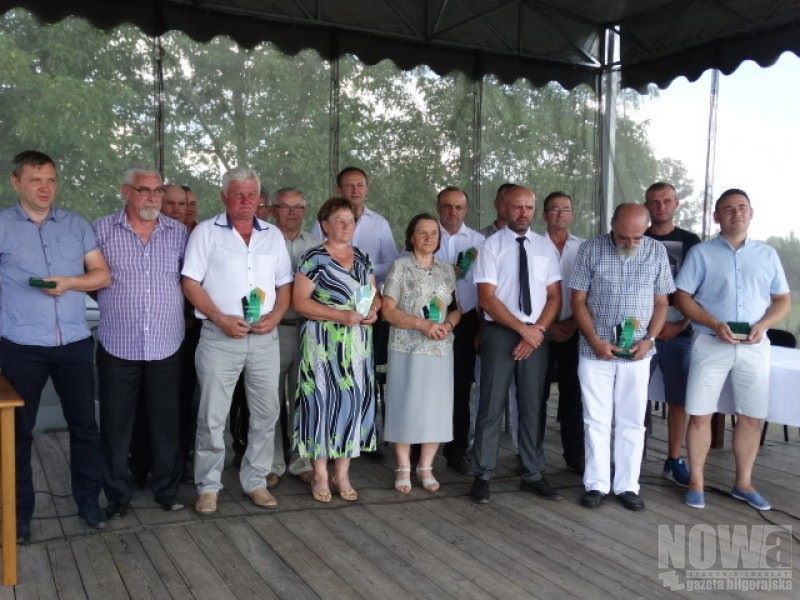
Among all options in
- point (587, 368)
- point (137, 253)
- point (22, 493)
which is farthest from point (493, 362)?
point (22, 493)

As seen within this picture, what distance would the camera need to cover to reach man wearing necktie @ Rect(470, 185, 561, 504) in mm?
3979

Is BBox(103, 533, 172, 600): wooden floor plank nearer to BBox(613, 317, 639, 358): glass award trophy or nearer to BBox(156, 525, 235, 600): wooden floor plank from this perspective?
BBox(156, 525, 235, 600): wooden floor plank

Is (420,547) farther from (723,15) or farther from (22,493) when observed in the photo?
(723,15)

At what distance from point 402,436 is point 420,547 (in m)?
0.78

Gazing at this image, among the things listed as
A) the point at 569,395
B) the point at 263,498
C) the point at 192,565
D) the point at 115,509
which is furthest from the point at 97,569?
the point at 569,395

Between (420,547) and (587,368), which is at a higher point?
(587,368)

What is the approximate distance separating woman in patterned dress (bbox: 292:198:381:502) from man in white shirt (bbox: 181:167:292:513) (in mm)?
138

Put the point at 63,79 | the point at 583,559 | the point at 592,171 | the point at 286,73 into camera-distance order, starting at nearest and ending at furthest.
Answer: the point at 583,559
the point at 63,79
the point at 286,73
the point at 592,171

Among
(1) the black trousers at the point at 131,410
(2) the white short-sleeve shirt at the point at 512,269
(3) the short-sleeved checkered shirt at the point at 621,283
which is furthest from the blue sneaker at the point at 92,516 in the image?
(3) the short-sleeved checkered shirt at the point at 621,283

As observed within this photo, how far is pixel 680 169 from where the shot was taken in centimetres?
743

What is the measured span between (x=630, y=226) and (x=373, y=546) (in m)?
1.95

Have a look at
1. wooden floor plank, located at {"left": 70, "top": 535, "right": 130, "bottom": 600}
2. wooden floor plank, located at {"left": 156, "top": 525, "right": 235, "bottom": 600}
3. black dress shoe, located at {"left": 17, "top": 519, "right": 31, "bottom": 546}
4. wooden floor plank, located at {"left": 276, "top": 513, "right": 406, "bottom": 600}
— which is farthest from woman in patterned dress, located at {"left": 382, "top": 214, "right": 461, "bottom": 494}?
black dress shoe, located at {"left": 17, "top": 519, "right": 31, "bottom": 546}

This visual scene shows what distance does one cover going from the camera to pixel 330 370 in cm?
388

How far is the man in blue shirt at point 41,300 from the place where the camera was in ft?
10.4
